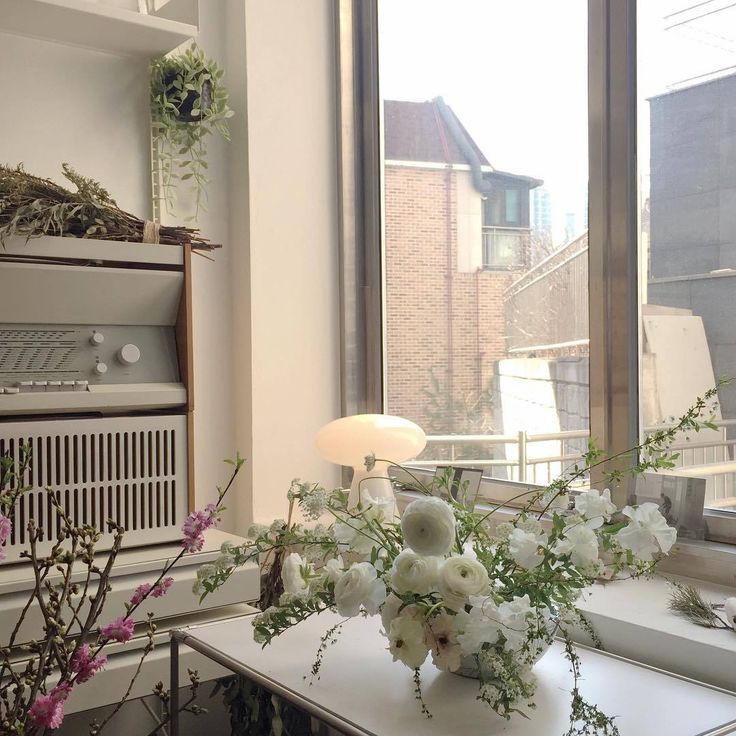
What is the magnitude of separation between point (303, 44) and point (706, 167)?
143 centimetres

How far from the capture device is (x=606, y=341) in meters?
2.04

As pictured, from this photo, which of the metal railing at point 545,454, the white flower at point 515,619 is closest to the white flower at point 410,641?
the white flower at point 515,619

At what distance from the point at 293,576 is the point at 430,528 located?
11.6 inches

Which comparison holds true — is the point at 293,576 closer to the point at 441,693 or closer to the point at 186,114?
the point at 441,693

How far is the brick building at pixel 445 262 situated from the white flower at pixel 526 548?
51.0 inches

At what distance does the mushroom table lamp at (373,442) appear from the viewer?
2.27 metres

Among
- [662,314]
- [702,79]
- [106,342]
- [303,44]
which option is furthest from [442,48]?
[106,342]

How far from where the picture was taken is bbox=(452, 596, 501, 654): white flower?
1122 mm

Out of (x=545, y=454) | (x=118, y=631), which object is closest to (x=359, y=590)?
(x=118, y=631)

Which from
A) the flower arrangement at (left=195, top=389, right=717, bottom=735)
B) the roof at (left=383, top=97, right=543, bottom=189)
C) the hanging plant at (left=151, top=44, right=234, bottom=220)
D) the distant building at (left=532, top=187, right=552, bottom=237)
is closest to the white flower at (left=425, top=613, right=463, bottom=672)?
the flower arrangement at (left=195, top=389, right=717, bottom=735)

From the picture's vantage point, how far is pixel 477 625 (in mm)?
1124

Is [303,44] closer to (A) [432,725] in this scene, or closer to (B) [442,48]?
(B) [442,48]

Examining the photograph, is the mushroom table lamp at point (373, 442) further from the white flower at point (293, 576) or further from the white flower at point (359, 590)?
the white flower at point (359, 590)

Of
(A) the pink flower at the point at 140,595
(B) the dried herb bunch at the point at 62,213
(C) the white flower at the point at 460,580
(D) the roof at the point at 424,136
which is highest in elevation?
(D) the roof at the point at 424,136
